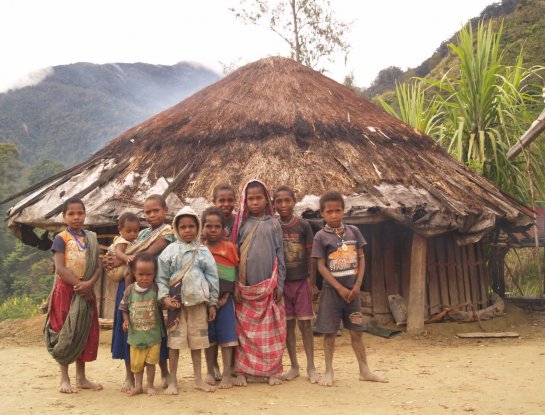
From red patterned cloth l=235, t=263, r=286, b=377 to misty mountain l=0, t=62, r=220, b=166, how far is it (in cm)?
4883

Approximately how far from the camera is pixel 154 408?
3.34 metres

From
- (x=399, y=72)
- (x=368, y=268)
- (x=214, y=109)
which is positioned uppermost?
(x=399, y=72)

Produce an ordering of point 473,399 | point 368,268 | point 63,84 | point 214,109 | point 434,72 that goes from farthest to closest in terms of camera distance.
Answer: point 63,84, point 434,72, point 214,109, point 368,268, point 473,399

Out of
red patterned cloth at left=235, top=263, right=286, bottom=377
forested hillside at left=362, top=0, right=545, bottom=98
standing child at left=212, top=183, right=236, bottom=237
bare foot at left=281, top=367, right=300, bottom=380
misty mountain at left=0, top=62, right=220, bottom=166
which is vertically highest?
misty mountain at left=0, top=62, right=220, bottom=166

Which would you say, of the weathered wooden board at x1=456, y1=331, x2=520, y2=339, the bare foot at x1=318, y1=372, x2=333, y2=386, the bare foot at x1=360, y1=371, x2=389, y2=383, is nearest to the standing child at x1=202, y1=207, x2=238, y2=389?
the bare foot at x1=318, y1=372, x2=333, y2=386

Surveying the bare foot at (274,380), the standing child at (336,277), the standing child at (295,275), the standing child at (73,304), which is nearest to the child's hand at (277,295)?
the standing child at (295,275)

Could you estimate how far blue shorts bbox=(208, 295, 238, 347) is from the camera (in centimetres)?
388

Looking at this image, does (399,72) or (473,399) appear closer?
(473,399)

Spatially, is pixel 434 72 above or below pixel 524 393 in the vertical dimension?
above

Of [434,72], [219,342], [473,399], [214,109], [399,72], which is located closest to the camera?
[473,399]

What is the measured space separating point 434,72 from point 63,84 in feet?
186

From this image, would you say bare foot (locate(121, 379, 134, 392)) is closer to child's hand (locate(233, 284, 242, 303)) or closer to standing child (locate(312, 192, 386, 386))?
child's hand (locate(233, 284, 242, 303))

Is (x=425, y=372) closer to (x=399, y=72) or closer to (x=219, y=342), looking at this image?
(x=219, y=342)

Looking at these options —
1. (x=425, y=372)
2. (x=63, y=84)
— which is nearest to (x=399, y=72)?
(x=425, y=372)
